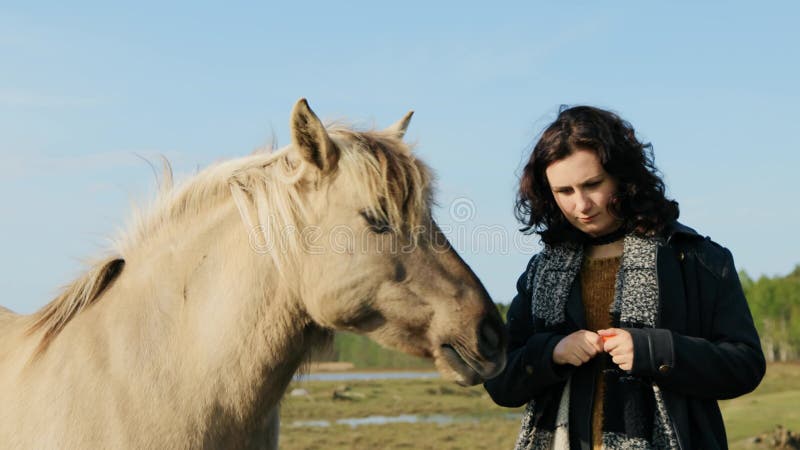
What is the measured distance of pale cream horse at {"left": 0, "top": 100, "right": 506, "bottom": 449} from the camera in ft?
7.61

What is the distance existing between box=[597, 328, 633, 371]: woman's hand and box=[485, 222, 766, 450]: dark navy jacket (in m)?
0.02

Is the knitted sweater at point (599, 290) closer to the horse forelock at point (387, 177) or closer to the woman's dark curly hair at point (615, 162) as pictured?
the woman's dark curly hair at point (615, 162)

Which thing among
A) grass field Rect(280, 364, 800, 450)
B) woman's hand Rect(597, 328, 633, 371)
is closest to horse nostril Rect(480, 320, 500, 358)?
woman's hand Rect(597, 328, 633, 371)

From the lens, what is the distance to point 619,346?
2.47 meters

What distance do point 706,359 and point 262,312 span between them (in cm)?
154

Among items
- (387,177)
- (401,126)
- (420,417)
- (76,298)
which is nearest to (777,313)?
(420,417)

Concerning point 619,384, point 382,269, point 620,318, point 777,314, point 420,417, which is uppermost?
point 382,269

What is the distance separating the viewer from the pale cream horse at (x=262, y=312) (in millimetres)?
2318

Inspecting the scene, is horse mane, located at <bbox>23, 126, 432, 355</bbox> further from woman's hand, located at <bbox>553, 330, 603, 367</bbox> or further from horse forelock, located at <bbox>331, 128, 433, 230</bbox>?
woman's hand, located at <bbox>553, 330, 603, 367</bbox>

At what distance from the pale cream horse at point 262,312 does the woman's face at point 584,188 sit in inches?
22.3

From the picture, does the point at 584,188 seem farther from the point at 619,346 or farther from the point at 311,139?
the point at 311,139

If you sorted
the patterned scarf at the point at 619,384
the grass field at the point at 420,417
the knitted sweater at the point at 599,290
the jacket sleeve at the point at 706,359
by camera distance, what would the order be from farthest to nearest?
the grass field at the point at 420,417
the knitted sweater at the point at 599,290
the patterned scarf at the point at 619,384
the jacket sleeve at the point at 706,359

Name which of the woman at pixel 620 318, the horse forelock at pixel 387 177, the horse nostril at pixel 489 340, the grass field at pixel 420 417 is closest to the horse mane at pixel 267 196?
the horse forelock at pixel 387 177

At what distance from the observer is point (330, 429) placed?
12664 mm
